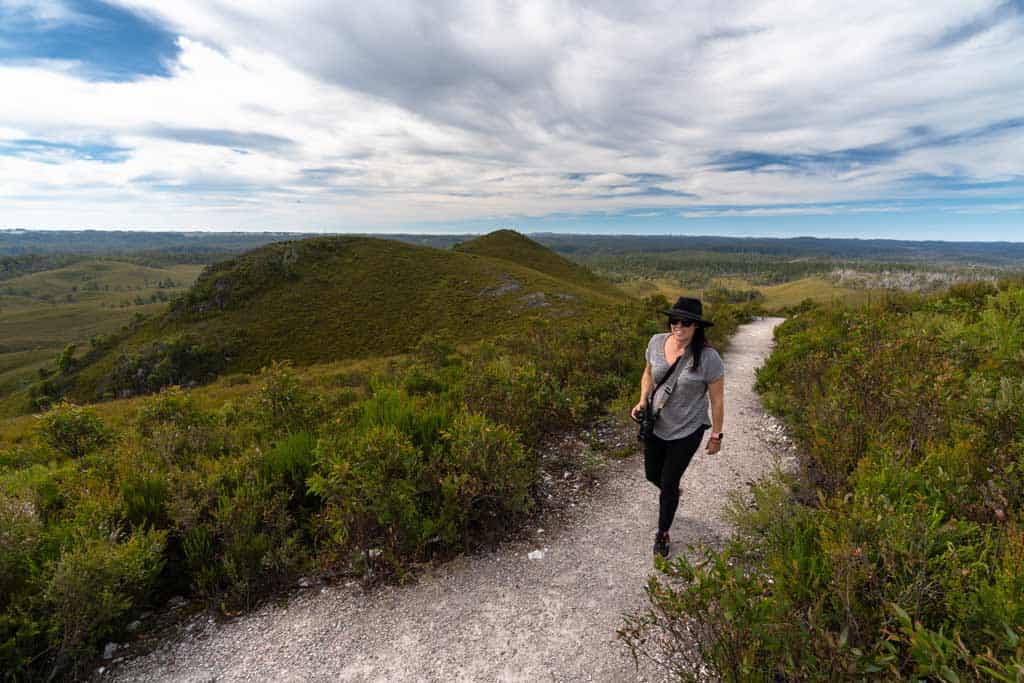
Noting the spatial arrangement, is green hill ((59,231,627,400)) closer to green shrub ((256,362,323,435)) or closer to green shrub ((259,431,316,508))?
green shrub ((256,362,323,435))

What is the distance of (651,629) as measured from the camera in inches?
137

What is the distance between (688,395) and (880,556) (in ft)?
6.03

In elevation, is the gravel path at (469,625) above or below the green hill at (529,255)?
below

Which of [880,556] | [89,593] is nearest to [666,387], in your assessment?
[880,556]

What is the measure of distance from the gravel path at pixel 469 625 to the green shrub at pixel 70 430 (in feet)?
19.8

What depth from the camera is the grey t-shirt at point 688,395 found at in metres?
4.17

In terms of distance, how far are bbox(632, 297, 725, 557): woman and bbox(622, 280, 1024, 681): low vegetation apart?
0.70 meters

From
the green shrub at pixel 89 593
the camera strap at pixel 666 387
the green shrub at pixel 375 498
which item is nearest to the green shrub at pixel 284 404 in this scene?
the green shrub at pixel 375 498

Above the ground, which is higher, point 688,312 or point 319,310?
point 688,312

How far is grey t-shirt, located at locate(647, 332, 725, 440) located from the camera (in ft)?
13.7

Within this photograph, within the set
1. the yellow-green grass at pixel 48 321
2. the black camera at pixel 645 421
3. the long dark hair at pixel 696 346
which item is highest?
the long dark hair at pixel 696 346

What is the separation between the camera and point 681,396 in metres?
4.23

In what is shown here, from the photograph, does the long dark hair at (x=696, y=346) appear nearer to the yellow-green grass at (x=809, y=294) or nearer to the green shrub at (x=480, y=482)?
the green shrub at (x=480, y=482)

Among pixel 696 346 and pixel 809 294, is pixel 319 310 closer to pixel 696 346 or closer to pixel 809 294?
pixel 696 346
